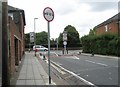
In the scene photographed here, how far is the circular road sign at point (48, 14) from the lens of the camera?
13.8m

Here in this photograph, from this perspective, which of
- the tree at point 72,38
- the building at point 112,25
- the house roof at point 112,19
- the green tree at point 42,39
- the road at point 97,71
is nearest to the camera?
the road at point 97,71

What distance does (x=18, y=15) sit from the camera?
46.3 metres

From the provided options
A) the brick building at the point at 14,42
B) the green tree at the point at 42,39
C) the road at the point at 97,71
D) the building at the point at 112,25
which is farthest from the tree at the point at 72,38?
the road at the point at 97,71

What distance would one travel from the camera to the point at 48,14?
13.9m

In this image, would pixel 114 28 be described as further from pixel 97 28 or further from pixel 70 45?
pixel 70 45

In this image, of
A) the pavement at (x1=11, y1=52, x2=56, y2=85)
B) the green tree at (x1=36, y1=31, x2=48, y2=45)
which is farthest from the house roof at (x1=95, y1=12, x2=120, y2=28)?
the green tree at (x1=36, y1=31, x2=48, y2=45)

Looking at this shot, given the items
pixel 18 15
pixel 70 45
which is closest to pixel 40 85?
pixel 18 15

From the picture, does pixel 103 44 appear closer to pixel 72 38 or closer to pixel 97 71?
pixel 97 71

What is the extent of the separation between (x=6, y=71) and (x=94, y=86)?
4909 millimetres

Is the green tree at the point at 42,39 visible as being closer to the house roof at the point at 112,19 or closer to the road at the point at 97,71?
the house roof at the point at 112,19

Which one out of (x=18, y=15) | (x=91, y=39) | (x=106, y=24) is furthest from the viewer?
(x=106, y=24)

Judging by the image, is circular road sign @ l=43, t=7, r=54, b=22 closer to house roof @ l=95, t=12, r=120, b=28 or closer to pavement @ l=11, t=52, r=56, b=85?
pavement @ l=11, t=52, r=56, b=85

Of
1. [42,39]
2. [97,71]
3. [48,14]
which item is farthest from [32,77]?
[42,39]

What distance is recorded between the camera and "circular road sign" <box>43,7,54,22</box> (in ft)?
45.2
